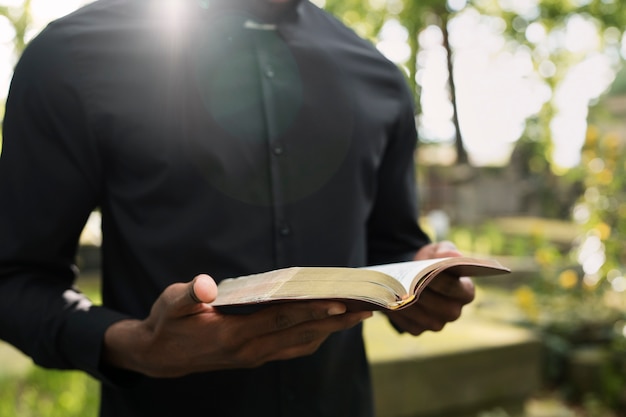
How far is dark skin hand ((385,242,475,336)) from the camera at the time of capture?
126 centimetres

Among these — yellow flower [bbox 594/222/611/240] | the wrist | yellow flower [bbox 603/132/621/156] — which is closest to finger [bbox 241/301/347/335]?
the wrist

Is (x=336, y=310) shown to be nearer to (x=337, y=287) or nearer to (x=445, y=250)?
(x=337, y=287)

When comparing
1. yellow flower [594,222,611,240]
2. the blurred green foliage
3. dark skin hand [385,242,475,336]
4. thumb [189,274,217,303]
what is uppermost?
thumb [189,274,217,303]

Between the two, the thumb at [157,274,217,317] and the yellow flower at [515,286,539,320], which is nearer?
the thumb at [157,274,217,317]

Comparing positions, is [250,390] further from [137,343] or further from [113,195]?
[113,195]

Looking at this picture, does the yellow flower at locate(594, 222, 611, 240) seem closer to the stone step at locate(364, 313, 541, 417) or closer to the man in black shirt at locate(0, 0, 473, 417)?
the stone step at locate(364, 313, 541, 417)

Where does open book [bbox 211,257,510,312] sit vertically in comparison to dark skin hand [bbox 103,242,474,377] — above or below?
above

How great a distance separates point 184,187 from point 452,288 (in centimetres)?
52

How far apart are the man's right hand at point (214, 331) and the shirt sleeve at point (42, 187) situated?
176 millimetres

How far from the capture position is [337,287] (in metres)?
0.89

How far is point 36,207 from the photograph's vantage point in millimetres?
1235

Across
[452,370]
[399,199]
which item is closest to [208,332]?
[399,199]

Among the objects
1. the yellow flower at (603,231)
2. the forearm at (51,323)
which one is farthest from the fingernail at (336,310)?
the yellow flower at (603,231)

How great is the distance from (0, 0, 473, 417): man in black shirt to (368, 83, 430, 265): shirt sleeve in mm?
77
